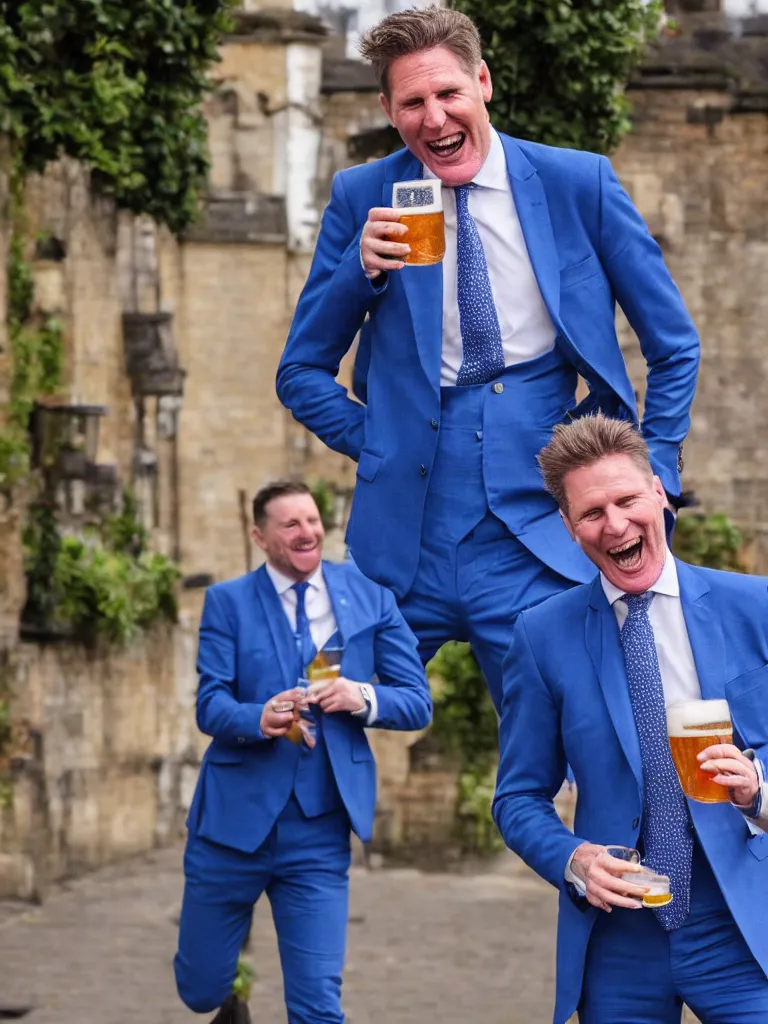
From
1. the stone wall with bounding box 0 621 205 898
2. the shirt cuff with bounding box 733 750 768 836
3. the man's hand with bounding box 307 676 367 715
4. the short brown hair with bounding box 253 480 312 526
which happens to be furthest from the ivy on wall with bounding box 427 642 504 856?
the shirt cuff with bounding box 733 750 768 836

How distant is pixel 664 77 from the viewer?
47.7 ft

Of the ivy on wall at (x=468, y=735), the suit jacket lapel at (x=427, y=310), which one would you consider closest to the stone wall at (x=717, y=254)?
the ivy on wall at (x=468, y=735)

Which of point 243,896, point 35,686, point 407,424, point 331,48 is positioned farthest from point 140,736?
point 407,424

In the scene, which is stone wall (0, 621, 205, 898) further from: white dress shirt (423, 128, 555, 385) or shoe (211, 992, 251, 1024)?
white dress shirt (423, 128, 555, 385)

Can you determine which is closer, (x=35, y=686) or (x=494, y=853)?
(x=35, y=686)

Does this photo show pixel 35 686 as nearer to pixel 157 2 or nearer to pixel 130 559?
pixel 130 559

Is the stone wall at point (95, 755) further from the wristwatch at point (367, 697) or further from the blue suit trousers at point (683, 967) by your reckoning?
the blue suit trousers at point (683, 967)

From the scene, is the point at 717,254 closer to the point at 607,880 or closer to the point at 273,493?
the point at 273,493

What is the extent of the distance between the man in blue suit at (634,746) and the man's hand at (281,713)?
82.9 inches

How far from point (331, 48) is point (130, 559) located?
170 inches

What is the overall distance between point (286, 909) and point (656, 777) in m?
2.62

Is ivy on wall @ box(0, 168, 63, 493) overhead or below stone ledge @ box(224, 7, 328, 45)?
below

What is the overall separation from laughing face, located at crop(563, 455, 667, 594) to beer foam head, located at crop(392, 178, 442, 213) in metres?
0.73

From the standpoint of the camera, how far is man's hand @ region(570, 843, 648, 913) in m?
4.07
